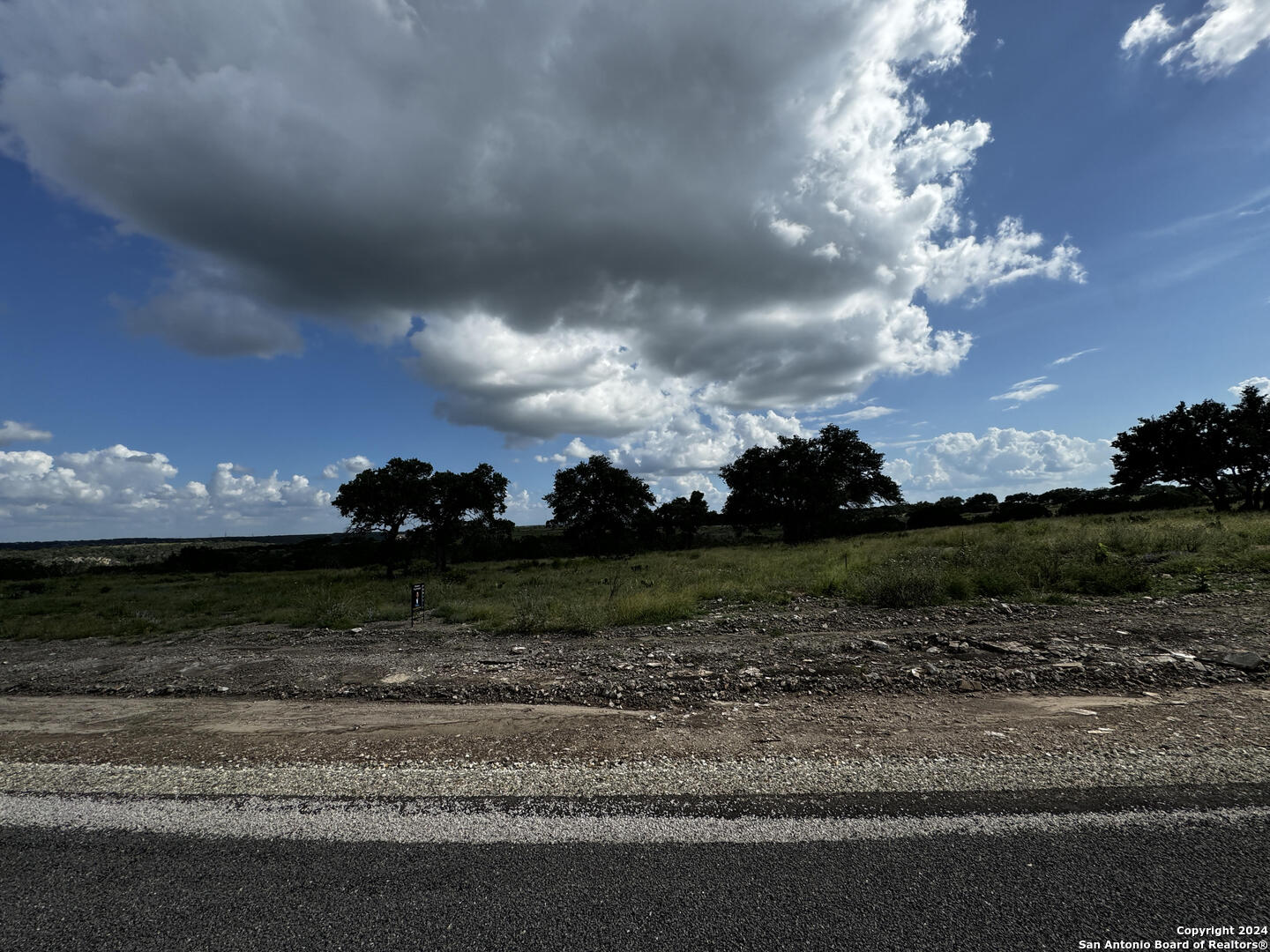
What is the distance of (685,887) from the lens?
2.79 meters

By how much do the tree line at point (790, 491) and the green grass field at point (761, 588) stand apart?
10288 millimetres

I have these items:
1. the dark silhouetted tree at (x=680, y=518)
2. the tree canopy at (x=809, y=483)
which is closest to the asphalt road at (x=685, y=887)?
the tree canopy at (x=809, y=483)

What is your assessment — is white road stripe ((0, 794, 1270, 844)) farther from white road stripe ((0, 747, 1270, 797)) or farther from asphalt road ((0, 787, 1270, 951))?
white road stripe ((0, 747, 1270, 797))

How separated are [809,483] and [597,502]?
49.6 feet

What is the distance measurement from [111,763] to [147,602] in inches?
791

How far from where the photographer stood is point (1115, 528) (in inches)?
680

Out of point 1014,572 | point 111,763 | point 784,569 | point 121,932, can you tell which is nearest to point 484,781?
point 121,932

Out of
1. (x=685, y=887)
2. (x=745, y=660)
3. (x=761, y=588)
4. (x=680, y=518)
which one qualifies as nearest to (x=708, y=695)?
(x=745, y=660)

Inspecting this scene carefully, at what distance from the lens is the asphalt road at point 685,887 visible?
97.3 inches

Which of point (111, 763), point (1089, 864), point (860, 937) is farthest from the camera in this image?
point (111, 763)

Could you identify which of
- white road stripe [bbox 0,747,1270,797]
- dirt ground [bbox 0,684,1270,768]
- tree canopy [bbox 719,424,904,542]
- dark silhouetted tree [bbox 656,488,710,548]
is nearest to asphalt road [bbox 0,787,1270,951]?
white road stripe [bbox 0,747,1270,797]

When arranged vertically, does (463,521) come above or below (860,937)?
above

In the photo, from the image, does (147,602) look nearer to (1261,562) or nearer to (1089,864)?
(1089,864)

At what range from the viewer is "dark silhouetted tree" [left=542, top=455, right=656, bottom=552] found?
42000 millimetres
